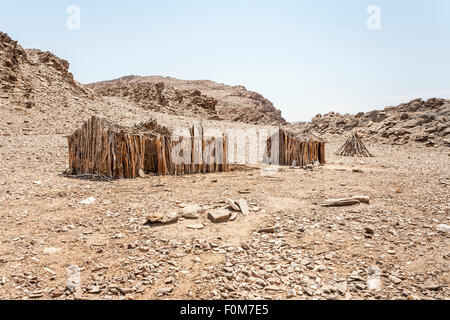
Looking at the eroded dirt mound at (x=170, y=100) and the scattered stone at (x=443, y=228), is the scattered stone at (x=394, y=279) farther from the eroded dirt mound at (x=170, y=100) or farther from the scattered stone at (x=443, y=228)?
the eroded dirt mound at (x=170, y=100)

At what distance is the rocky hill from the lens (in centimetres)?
1449

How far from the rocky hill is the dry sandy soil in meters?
9.45

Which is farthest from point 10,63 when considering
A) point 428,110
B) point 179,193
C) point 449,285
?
point 428,110

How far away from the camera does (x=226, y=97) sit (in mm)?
47312

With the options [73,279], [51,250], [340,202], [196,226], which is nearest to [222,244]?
[196,226]

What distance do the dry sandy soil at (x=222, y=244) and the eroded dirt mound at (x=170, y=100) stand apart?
21.9 meters

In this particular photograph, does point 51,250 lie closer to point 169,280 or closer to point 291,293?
point 169,280

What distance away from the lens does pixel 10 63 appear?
15320 millimetres

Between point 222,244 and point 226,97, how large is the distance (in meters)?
45.7

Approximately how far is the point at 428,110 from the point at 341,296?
1961 centimetres

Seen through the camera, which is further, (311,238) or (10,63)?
(10,63)

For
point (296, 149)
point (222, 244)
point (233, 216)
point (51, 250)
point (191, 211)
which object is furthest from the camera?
point (296, 149)

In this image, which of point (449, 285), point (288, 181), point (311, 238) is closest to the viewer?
point (449, 285)
